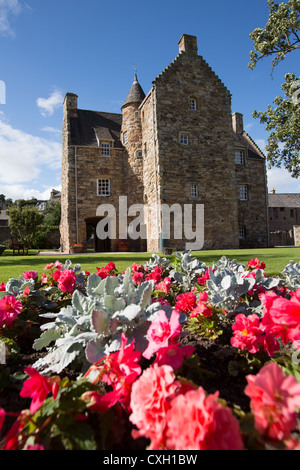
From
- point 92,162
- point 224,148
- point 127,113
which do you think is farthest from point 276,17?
point 92,162

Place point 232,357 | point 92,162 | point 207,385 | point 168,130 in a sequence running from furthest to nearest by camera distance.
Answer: point 92,162
point 168,130
point 232,357
point 207,385

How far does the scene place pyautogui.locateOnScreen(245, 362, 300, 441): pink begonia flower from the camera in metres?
0.75

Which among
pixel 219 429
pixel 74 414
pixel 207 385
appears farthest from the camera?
pixel 207 385

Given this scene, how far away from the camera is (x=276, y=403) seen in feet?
2.50

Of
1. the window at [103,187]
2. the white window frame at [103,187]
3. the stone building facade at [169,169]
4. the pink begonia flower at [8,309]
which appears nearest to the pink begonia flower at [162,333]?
the pink begonia flower at [8,309]

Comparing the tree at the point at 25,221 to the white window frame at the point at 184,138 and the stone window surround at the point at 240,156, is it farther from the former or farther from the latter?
the stone window surround at the point at 240,156

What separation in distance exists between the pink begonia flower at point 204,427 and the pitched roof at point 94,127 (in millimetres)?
23269

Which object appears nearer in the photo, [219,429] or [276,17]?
[219,429]

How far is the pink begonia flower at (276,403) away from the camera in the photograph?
75 centimetres

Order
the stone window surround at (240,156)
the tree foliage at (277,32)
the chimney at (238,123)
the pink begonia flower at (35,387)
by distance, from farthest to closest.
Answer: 1. the chimney at (238,123)
2. the stone window surround at (240,156)
3. the tree foliage at (277,32)
4. the pink begonia flower at (35,387)

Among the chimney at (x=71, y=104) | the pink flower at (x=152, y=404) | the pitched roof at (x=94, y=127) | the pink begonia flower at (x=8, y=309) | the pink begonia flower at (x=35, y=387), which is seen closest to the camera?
the pink flower at (x=152, y=404)
